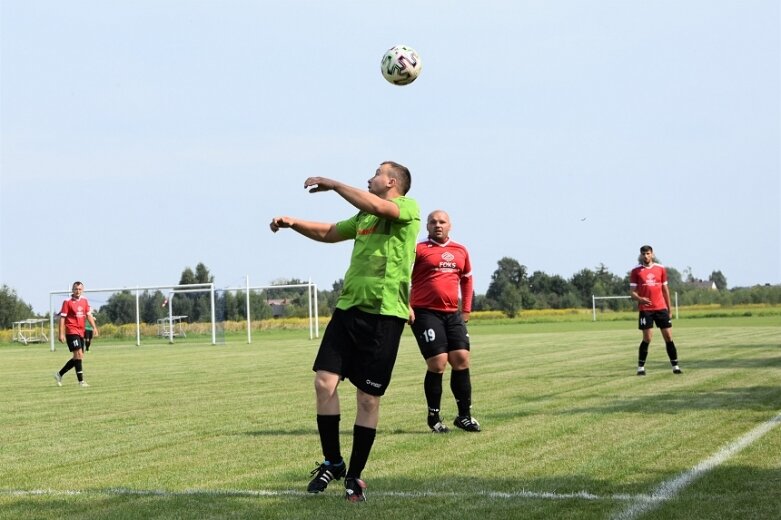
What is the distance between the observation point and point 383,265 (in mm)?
6949

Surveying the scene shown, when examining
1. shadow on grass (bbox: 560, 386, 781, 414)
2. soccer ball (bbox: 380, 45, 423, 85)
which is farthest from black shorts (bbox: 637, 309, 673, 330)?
soccer ball (bbox: 380, 45, 423, 85)

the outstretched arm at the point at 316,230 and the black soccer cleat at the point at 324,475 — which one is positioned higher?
the outstretched arm at the point at 316,230

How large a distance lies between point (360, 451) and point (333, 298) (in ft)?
216

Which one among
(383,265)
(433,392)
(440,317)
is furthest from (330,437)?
(440,317)

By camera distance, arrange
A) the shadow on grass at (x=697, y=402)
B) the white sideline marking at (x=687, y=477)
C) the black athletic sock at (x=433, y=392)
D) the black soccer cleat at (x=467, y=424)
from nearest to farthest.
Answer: the white sideline marking at (x=687, y=477) → the black soccer cleat at (x=467, y=424) → the black athletic sock at (x=433, y=392) → the shadow on grass at (x=697, y=402)

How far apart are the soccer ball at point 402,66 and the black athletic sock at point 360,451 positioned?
3.44 m

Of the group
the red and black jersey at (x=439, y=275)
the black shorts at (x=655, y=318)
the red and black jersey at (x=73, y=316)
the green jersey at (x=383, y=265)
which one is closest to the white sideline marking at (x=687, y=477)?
the green jersey at (x=383, y=265)

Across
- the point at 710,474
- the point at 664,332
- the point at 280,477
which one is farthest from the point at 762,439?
the point at 664,332

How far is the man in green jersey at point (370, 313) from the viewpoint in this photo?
6898mm

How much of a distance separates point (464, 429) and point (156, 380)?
1150 centimetres

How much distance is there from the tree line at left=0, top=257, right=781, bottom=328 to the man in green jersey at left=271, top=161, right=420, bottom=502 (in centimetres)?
3022

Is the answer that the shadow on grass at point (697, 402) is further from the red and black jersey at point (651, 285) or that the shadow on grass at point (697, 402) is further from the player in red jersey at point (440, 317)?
the red and black jersey at point (651, 285)

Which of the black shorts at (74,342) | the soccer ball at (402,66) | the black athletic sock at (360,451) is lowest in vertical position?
the black athletic sock at (360,451)

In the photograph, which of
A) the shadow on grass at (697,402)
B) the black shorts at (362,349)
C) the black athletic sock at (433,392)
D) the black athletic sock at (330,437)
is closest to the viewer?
the black shorts at (362,349)
